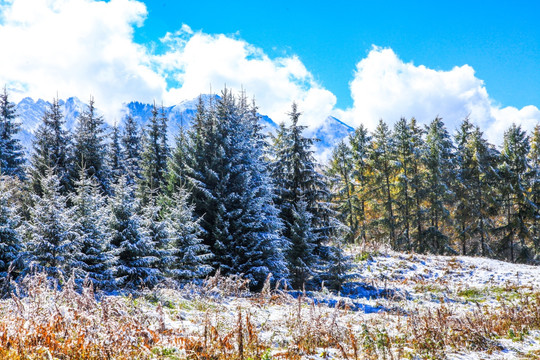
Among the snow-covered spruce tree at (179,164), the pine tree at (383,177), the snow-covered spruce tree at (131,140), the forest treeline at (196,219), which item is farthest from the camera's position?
the snow-covered spruce tree at (131,140)

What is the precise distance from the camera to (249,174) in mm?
16453

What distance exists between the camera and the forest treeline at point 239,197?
11.1m

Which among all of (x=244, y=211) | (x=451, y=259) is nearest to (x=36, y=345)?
(x=244, y=211)

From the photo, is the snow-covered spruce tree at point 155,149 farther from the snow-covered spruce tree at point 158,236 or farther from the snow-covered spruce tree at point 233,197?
the snow-covered spruce tree at point 158,236

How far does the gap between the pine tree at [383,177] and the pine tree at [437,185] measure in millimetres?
3044

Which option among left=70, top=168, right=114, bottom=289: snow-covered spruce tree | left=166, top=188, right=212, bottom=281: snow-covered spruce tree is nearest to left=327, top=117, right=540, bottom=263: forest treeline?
left=166, top=188, right=212, bottom=281: snow-covered spruce tree

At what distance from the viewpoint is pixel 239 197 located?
15.6 metres

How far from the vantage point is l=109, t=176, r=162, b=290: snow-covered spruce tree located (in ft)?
38.2

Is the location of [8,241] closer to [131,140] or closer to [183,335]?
[183,335]

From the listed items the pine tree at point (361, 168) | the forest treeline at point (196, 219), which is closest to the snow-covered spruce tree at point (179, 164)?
the forest treeline at point (196, 219)

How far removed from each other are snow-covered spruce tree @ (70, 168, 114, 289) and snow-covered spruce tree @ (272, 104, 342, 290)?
9.72 metres

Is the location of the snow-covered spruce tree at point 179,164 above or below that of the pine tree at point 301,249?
above

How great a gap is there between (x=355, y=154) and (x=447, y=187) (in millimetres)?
9270

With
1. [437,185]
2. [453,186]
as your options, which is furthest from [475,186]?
[437,185]
